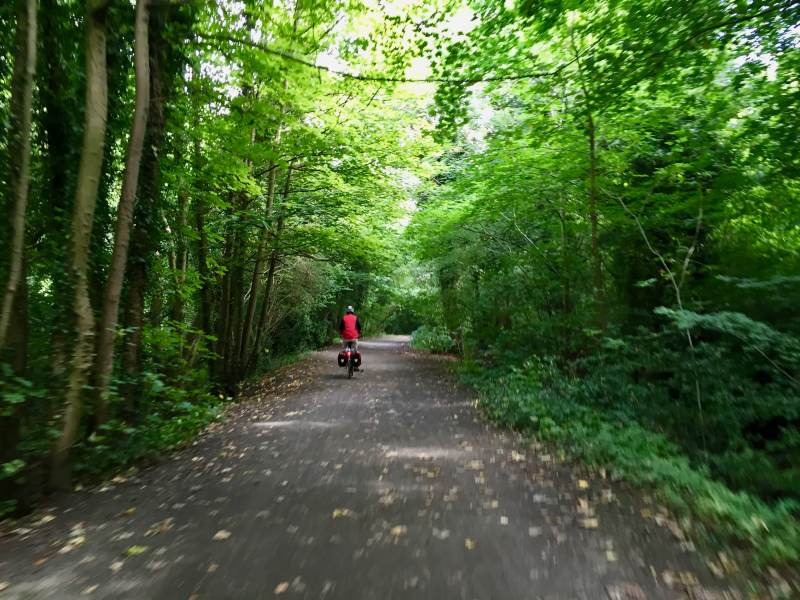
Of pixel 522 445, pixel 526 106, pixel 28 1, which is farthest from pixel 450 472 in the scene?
pixel 526 106

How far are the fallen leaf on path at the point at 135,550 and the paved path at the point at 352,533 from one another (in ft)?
0.05

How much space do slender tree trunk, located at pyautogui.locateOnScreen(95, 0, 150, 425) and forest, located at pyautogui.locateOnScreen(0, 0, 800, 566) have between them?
3 centimetres

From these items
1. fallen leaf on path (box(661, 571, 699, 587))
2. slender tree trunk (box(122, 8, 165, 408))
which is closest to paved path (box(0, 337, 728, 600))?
fallen leaf on path (box(661, 571, 699, 587))

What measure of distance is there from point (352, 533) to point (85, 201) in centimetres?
444

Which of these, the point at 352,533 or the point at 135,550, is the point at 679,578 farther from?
the point at 135,550

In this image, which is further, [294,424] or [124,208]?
[294,424]

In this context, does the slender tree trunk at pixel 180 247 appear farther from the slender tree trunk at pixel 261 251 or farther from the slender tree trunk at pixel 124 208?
the slender tree trunk at pixel 124 208

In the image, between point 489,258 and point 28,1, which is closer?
point 28,1

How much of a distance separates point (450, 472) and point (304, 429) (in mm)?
3203

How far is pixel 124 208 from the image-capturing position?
6035 mm

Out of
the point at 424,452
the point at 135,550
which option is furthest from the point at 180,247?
the point at 135,550

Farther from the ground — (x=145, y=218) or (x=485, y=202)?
(x=485, y=202)

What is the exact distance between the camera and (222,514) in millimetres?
4656

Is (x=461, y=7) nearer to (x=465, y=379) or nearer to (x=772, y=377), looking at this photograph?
(x=772, y=377)
